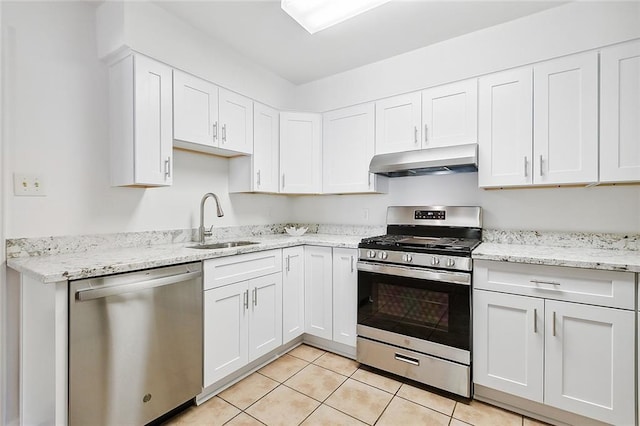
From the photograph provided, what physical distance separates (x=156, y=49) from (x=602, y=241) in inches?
129

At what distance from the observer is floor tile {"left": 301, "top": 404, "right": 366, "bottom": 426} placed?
1.73m

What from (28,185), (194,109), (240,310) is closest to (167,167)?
(194,109)

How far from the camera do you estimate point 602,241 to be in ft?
6.65

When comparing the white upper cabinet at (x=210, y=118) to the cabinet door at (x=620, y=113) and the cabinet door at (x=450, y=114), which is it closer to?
the cabinet door at (x=450, y=114)

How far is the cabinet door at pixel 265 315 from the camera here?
222 centimetres

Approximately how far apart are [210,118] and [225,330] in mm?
1586

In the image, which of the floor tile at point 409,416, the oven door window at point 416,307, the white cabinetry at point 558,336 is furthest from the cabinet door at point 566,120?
the floor tile at point 409,416

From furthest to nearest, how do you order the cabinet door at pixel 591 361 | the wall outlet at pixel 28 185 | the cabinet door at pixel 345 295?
the cabinet door at pixel 345 295
the wall outlet at pixel 28 185
the cabinet door at pixel 591 361

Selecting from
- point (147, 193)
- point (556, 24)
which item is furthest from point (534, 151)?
point (147, 193)

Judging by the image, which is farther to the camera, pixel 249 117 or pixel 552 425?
pixel 249 117

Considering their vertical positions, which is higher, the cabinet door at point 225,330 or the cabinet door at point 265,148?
the cabinet door at point 265,148

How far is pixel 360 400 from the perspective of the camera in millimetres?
1948

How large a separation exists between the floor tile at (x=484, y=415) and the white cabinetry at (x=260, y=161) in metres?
2.24

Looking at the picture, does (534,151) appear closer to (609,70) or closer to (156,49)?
(609,70)
